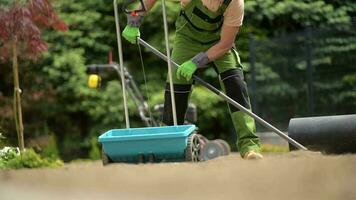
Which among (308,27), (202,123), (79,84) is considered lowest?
(202,123)

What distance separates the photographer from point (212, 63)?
398cm

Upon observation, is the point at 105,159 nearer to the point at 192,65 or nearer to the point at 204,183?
the point at 192,65

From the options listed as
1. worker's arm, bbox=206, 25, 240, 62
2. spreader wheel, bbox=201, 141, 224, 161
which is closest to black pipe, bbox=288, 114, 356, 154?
worker's arm, bbox=206, 25, 240, 62

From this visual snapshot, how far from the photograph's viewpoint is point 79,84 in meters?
9.81

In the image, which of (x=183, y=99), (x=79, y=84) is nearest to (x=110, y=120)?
(x=79, y=84)

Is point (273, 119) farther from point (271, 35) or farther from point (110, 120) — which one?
point (110, 120)

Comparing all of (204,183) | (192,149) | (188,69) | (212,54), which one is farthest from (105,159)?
(204,183)

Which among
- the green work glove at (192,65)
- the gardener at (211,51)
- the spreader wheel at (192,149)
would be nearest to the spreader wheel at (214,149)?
the gardener at (211,51)

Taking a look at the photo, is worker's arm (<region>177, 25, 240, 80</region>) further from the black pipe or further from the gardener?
the black pipe

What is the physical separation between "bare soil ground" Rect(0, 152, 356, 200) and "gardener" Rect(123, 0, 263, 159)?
142 centimetres

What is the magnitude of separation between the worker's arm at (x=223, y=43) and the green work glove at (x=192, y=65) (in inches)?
1.3

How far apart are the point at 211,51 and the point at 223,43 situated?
8 centimetres

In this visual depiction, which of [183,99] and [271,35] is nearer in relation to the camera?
[183,99]

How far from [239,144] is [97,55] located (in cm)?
661
